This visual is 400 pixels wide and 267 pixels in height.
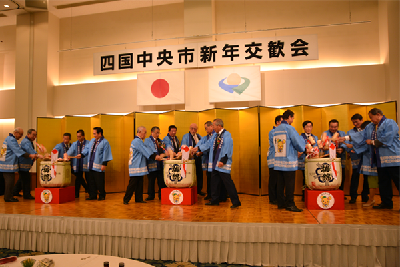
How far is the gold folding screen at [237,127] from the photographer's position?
5.88 m

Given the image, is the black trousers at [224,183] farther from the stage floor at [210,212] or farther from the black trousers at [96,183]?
the black trousers at [96,183]

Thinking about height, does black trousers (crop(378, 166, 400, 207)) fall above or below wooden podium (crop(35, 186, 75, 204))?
above

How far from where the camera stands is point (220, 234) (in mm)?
3277

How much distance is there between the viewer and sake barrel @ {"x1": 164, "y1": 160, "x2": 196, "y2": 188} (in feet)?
15.3

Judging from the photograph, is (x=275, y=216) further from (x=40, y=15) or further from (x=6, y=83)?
(x=6, y=83)

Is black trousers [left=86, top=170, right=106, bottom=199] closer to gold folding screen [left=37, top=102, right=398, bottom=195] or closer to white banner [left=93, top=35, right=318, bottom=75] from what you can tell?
gold folding screen [left=37, top=102, right=398, bottom=195]

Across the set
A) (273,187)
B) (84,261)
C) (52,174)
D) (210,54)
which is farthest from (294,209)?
(52,174)

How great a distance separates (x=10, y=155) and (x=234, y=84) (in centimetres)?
472

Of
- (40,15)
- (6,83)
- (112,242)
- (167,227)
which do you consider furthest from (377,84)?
(6,83)

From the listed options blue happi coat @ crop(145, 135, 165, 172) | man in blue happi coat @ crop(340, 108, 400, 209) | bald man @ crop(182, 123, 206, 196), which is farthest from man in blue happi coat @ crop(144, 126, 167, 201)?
man in blue happi coat @ crop(340, 108, 400, 209)

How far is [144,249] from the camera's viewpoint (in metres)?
3.46

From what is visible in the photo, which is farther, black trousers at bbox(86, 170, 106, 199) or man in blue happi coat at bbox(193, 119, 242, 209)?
black trousers at bbox(86, 170, 106, 199)

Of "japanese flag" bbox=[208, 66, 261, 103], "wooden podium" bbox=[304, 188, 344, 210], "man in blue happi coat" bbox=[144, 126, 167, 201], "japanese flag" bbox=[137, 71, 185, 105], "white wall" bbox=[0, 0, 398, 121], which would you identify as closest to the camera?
"wooden podium" bbox=[304, 188, 344, 210]

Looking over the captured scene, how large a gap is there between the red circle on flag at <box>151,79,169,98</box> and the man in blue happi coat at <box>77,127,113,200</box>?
184 centimetres
